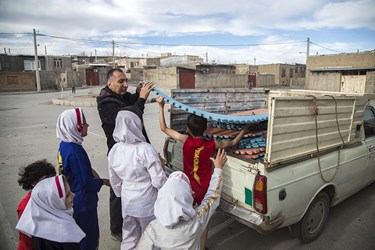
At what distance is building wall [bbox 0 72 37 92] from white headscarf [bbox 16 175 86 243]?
40.4 meters

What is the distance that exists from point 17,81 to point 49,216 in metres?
40.6

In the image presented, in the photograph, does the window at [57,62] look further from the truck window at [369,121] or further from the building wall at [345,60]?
the truck window at [369,121]

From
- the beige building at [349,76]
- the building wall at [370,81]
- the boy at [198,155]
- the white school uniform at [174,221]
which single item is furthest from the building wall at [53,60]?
the white school uniform at [174,221]

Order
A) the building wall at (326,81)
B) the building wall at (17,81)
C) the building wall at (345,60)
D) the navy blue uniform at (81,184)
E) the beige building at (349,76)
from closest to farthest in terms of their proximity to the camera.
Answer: the navy blue uniform at (81,184), the beige building at (349,76), the building wall at (326,81), the building wall at (345,60), the building wall at (17,81)

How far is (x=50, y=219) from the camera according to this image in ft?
5.43

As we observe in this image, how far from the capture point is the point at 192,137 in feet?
9.31

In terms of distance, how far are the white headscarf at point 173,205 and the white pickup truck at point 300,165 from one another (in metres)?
1.07

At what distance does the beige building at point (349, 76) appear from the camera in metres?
21.9

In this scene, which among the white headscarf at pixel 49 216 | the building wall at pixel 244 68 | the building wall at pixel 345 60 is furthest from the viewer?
the building wall at pixel 244 68

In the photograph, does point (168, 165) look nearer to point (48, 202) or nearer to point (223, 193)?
point (223, 193)

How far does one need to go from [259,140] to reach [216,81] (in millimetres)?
33172

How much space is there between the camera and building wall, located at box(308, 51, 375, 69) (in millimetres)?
31812

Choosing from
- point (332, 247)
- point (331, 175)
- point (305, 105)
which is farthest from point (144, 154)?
point (332, 247)

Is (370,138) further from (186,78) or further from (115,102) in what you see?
(186,78)
